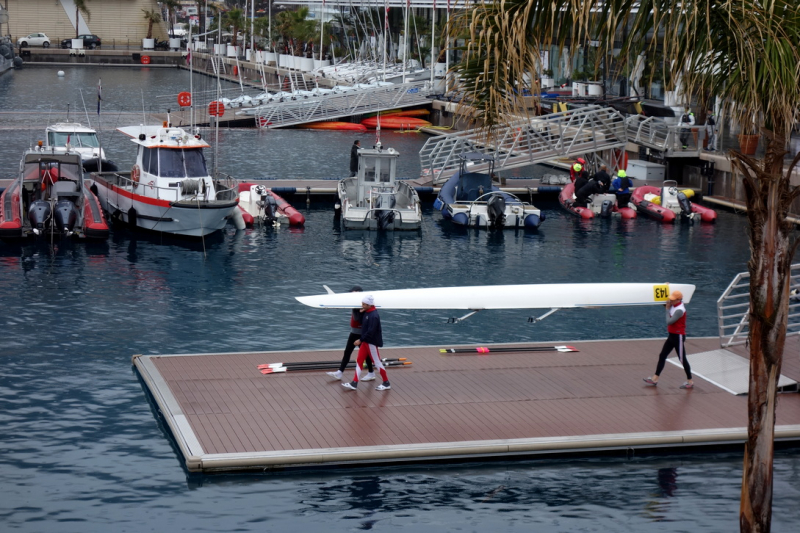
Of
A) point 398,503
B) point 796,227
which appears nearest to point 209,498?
point 398,503

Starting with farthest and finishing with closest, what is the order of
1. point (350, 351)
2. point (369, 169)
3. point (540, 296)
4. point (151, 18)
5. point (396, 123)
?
1. point (151, 18)
2. point (396, 123)
3. point (369, 169)
4. point (540, 296)
5. point (350, 351)

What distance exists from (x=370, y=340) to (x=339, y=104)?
184 ft

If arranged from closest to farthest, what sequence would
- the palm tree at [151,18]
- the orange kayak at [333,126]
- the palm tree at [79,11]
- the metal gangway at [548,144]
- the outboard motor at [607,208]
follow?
1. the outboard motor at [607,208]
2. the metal gangway at [548,144]
3. the orange kayak at [333,126]
4. the palm tree at [79,11]
5. the palm tree at [151,18]

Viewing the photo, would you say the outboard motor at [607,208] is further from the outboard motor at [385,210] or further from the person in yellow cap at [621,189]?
the outboard motor at [385,210]

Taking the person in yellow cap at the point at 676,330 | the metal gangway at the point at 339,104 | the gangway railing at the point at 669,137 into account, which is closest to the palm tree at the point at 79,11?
the metal gangway at the point at 339,104

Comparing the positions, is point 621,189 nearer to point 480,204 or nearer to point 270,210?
point 480,204

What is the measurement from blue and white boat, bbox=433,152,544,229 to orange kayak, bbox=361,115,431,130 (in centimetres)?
2945

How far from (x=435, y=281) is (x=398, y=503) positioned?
1520cm

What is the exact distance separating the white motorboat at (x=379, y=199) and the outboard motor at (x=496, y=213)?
8.70 feet

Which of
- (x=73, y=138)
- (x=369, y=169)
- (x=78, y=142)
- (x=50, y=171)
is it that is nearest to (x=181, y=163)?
(x=50, y=171)

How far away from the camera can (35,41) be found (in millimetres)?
123562

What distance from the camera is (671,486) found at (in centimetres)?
1500

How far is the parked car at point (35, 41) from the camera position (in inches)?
4831

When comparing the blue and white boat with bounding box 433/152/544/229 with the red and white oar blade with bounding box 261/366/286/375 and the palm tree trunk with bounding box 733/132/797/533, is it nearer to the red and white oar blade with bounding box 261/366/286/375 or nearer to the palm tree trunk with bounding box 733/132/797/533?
the red and white oar blade with bounding box 261/366/286/375
